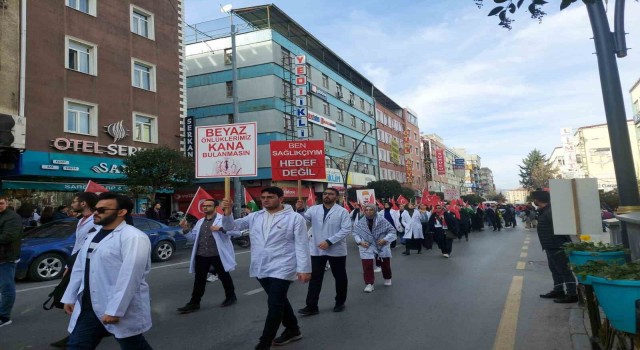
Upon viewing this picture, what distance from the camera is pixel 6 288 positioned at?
5.87m

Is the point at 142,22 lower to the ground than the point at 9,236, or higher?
higher

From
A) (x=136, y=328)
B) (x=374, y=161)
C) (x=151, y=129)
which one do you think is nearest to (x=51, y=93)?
(x=151, y=129)

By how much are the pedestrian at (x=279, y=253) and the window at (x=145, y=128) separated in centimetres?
1917

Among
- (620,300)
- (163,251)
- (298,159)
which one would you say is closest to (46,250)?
(163,251)

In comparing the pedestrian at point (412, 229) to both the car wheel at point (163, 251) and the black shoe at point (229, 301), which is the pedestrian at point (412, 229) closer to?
the car wheel at point (163, 251)

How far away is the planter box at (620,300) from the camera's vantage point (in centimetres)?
282

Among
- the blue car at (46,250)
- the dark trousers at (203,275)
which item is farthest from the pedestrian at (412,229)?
the blue car at (46,250)

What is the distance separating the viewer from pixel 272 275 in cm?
462

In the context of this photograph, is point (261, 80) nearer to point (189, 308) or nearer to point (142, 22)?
point (142, 22)

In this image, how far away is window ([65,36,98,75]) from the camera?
19.8m

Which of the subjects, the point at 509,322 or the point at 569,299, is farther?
the point at 569,299

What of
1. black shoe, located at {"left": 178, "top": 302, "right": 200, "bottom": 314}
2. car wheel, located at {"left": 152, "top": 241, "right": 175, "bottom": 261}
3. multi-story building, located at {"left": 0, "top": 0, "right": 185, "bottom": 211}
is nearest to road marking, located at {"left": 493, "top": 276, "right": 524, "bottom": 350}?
black shoe, located at {"left": 178, "top": 302, "right": 200, "bottom": 314}

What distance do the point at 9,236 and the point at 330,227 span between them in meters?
4.28

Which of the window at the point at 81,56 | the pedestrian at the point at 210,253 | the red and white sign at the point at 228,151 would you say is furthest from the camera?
the window at the point at 81,56
